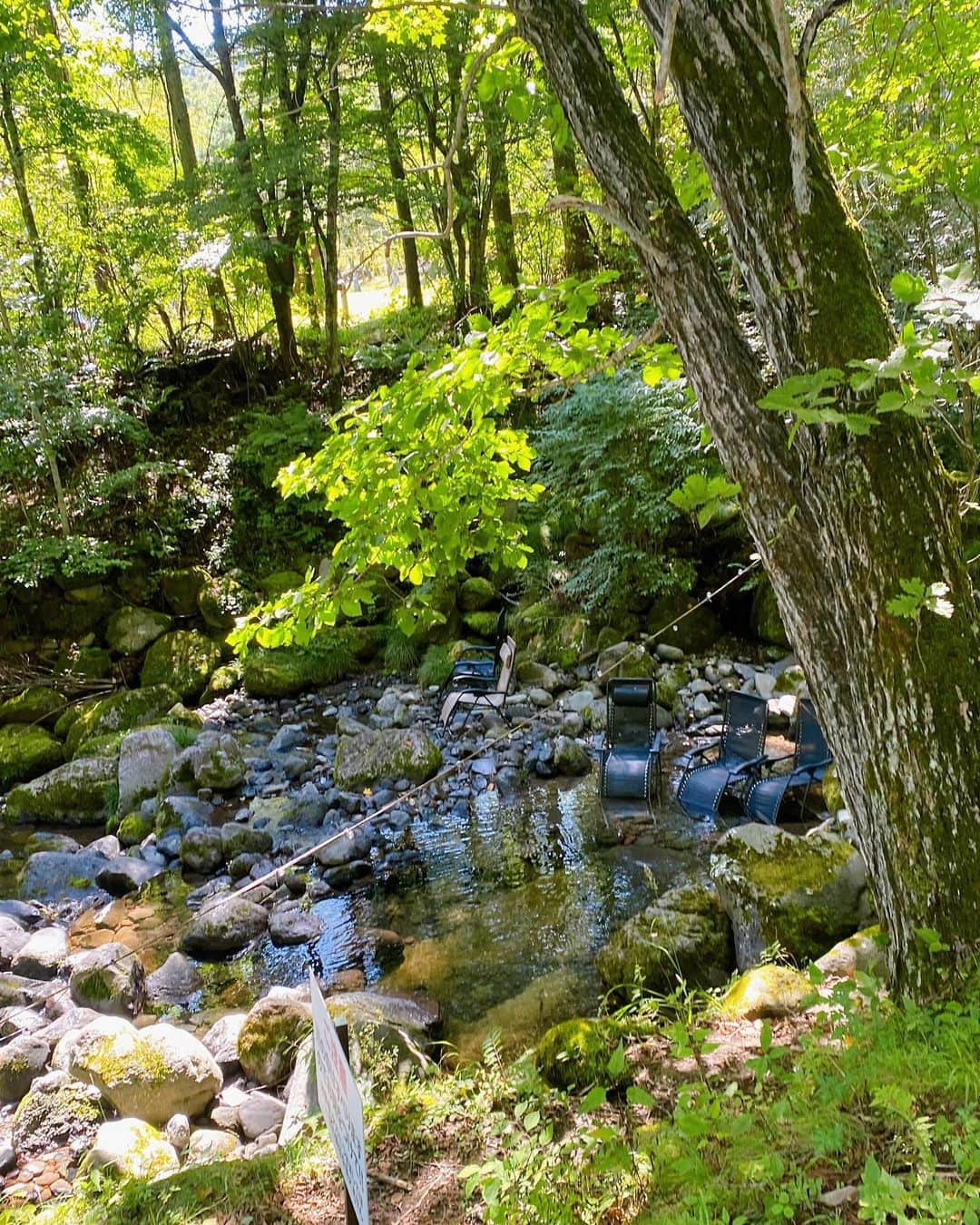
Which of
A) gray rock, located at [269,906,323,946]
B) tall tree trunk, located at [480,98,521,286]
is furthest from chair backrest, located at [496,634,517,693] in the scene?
tall tree trunk, located at [480,98,521,286]

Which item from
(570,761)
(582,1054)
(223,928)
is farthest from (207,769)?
(582,1054)

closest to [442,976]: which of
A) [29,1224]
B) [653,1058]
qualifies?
[653,1058]

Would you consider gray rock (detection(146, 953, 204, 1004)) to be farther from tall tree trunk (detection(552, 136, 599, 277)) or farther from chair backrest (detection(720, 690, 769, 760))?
tall tree trunk (detection(552, 136, 599, 277))

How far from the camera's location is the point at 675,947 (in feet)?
13.3

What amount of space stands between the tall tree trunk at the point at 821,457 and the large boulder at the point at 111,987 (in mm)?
4268

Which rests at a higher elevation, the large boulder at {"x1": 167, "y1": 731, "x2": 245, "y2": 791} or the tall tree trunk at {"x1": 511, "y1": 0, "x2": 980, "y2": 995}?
the tall tree trunk at {"x1": 511, "y1": 0, "x2": 980, "y2": 995}

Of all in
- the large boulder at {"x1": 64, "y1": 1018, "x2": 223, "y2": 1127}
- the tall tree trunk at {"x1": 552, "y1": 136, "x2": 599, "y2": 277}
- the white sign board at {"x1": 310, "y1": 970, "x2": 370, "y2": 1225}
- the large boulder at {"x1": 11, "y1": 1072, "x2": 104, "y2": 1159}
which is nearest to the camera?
the white sign board at {"x1": 310, "y1": 970, "x2": 370, "y2": 1225}

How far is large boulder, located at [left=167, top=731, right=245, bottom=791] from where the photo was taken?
788cm

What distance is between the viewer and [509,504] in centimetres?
1200

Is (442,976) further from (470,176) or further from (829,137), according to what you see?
(470,176)

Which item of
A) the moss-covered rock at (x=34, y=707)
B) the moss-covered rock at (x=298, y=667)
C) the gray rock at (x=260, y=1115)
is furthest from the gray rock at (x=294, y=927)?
the moss-covered rock at (x=34, y=707)

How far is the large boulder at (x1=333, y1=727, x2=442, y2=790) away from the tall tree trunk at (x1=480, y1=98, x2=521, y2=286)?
853cm

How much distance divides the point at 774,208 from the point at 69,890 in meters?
7.05

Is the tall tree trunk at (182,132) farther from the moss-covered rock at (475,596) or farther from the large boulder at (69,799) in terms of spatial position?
A: the large boulder at (69,799)
